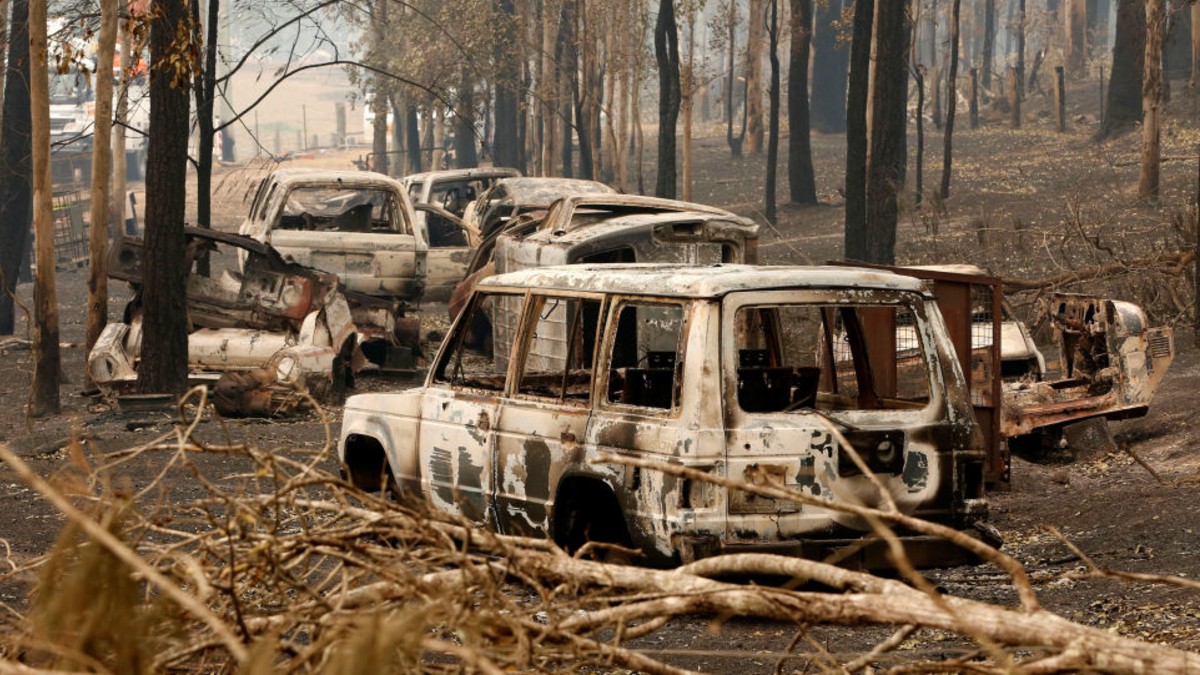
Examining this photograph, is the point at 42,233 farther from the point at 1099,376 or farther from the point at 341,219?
the point at 1099,376

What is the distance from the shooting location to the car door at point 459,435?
8578 mm

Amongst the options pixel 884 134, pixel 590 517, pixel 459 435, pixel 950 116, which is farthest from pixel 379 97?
pixel 590 517

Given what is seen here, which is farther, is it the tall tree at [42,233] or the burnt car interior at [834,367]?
the tall tree at [42,233]

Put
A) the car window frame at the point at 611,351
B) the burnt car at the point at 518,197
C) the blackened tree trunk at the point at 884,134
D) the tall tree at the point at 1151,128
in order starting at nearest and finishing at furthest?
the car window frame at the point at 611,351 → the burnt car at the point at 518,197 → the blackened tree trunk at the point at 884,134 → the tall tree at the point at 1151,128

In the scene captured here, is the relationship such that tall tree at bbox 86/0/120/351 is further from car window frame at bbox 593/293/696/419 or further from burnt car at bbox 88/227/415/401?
car window frame at bbox 593/293/696/419

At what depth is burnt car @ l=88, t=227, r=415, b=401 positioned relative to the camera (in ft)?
52.9

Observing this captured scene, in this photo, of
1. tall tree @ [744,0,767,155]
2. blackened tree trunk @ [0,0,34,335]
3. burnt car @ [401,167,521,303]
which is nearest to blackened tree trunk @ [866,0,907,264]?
burnt car @ [401,167,521,303]

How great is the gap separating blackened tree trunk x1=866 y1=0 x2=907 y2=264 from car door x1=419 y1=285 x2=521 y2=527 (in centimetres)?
1443

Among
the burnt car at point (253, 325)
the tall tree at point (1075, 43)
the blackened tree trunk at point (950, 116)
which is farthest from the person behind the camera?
the tall tree at point (1075, 43)

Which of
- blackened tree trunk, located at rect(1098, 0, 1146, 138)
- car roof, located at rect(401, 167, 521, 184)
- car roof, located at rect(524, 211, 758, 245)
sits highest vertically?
blackened tree trunk, located at rect(1098, 0, 1146, 138)

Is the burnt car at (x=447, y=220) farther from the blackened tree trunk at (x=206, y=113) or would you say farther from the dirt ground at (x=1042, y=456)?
the blackened tree trunk at (x=206, y=113)

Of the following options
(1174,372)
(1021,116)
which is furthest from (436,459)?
(1021,116)

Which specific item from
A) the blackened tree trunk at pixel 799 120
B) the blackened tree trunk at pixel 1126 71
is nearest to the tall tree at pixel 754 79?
the blackened tree trunk at pixel 799 120

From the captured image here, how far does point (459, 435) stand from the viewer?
8.77 m
